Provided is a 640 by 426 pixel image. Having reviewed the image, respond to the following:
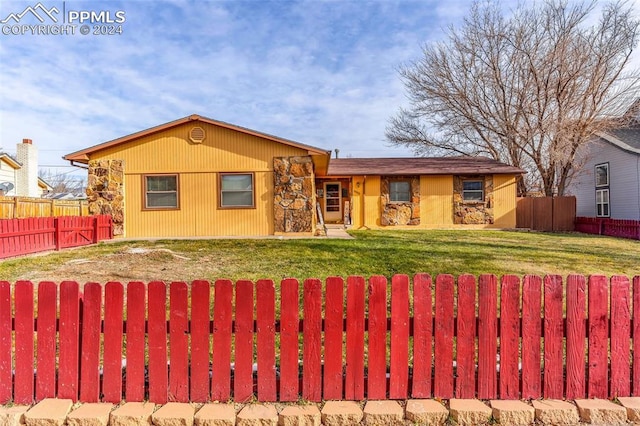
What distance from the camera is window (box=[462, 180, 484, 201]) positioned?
16234 mm

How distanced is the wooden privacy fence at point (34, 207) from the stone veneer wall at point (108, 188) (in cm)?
334

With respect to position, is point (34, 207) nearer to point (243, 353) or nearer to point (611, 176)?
point (243, 353)

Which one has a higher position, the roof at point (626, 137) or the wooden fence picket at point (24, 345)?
the roof at point (626, 137)

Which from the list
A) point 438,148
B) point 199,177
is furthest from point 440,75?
point 199,177

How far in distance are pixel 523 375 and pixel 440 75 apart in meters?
22.3

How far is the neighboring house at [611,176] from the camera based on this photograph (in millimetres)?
16312

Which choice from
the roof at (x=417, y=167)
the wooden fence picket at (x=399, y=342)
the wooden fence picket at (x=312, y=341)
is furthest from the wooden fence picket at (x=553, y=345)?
the roof at (x=417, y=167)

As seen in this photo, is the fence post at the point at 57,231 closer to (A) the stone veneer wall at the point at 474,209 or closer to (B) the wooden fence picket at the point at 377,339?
(B) the wooden fence picket at the point at 377,339

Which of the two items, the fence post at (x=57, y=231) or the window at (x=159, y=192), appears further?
the window at (x=159, y=192)

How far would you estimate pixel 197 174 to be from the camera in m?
11.6

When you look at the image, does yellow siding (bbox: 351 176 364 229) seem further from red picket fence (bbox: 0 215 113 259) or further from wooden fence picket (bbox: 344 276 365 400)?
wooden fence picket (bbox: 344 276 365 400)

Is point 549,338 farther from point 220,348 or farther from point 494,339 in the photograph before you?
point 220,348

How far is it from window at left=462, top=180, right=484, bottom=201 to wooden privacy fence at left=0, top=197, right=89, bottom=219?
56.7 feet

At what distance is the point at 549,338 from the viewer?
96.7 inches
